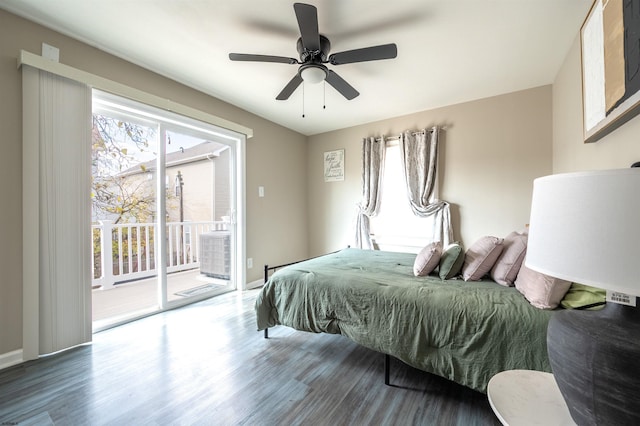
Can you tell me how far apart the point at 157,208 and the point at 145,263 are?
58.1 inches

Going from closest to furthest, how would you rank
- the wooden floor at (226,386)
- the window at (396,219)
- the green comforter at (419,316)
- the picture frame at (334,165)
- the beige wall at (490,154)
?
the green comforter at (419,316)
the wooden floor at (226,386)
the beige wall at (490,154)
the window at (396,219)
the picture frame at (334,165)

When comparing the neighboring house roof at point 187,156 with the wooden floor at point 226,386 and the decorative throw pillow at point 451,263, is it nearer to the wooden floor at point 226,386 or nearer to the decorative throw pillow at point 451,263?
the wooden floor at point 226,386

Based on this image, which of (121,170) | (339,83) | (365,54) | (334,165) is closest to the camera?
(365,54)

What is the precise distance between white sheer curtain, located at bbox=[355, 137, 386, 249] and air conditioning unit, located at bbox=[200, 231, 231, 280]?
75.1 inches

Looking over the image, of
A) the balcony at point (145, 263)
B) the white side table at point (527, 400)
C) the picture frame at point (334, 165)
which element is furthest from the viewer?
the picture frame at point (334, 165)

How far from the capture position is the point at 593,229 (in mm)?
613

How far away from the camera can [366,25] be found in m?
1.86

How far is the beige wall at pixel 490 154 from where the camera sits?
2869 millimetres

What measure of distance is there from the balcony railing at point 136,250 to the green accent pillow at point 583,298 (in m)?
3.33

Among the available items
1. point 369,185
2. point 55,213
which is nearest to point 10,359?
point 55,213

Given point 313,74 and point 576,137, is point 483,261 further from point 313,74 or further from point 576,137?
point 313,74

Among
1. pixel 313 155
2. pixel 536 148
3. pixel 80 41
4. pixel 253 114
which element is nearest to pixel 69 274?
pixel 80 41

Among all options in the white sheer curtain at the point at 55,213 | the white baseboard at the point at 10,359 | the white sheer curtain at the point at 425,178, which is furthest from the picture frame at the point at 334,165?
the white baseboard at the point at 10,359

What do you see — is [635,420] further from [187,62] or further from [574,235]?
[187,62]
